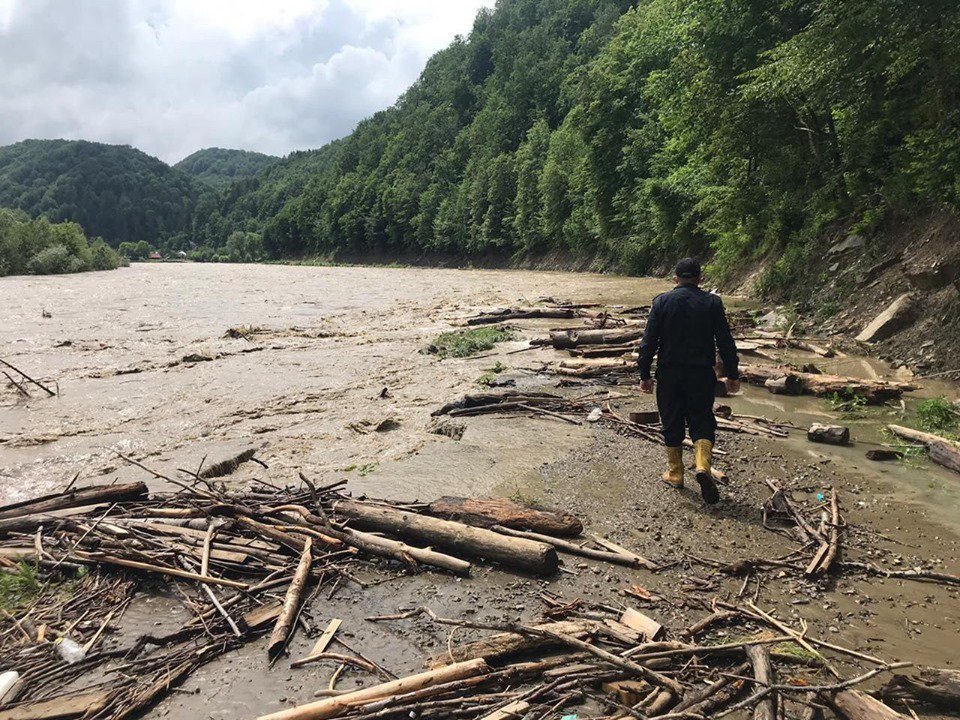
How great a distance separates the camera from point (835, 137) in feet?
55.3

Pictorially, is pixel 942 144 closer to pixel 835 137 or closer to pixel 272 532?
pixel 835 137

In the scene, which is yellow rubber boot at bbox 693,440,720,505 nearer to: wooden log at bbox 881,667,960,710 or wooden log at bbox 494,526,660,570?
wooden log at bbox 494,526,660,570

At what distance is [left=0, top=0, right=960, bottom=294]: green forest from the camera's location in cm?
1227

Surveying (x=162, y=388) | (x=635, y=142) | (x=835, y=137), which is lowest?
(x=162, y=388)

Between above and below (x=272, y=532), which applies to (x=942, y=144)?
above

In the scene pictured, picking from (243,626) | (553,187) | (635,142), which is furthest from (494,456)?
(553,187)

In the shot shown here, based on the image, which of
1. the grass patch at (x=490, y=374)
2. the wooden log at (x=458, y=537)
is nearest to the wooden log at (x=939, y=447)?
the wooden log at (x=458, y=537)

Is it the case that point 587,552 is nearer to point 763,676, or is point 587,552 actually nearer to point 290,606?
point 763,676

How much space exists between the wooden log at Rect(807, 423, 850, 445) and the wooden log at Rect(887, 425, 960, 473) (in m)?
0.72

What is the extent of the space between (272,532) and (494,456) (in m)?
3.17

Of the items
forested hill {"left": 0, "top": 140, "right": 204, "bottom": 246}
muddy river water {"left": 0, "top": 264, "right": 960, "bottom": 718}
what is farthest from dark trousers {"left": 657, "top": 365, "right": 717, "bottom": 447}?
forested hill {"left": 0, "top": 140, "right": 204, "bottom": 246}

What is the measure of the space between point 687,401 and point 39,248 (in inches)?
2554

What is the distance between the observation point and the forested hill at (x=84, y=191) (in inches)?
6588

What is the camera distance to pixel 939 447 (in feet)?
21.1
